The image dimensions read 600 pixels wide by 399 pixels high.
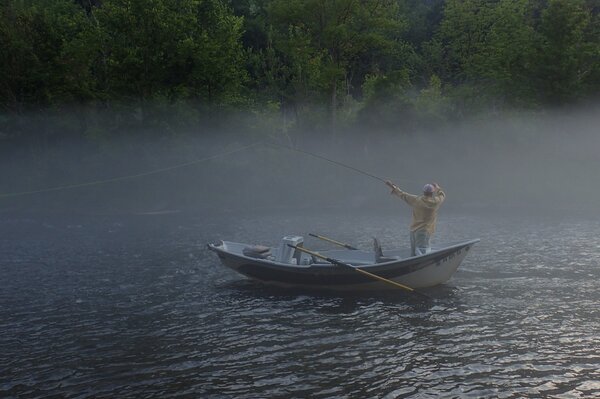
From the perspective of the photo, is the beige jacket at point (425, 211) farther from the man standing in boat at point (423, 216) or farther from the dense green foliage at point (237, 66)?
the dense green foliage at point (237, 66)

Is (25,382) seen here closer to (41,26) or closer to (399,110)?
(399,110)

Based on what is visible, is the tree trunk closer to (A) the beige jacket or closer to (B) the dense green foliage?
(B) the dense green foliage

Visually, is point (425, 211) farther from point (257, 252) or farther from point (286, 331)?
point (286, 331)

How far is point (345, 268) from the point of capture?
57.0 ft

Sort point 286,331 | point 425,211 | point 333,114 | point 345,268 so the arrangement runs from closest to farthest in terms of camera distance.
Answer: point 286,331 → point 345,268 → point 425,211 → point 333,114

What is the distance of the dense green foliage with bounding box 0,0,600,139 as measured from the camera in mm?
47344

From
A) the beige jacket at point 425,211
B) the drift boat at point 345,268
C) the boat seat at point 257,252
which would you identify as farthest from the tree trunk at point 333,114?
the beige jacket at point 425,211

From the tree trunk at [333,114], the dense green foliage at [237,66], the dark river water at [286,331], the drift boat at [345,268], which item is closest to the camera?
the dark river water at [286,331]

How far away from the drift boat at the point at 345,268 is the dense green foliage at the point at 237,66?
31.6 metres

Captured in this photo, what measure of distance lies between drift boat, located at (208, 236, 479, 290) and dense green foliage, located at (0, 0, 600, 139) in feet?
104

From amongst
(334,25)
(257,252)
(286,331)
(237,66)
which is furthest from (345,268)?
(237,66)

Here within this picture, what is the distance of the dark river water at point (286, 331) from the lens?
1129 centimetres

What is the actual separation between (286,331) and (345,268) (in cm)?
351

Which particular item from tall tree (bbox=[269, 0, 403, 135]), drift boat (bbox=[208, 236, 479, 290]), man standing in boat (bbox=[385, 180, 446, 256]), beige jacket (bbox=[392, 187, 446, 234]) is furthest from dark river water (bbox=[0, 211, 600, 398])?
tall tree (bbox=[269, 0, 403, 135])
